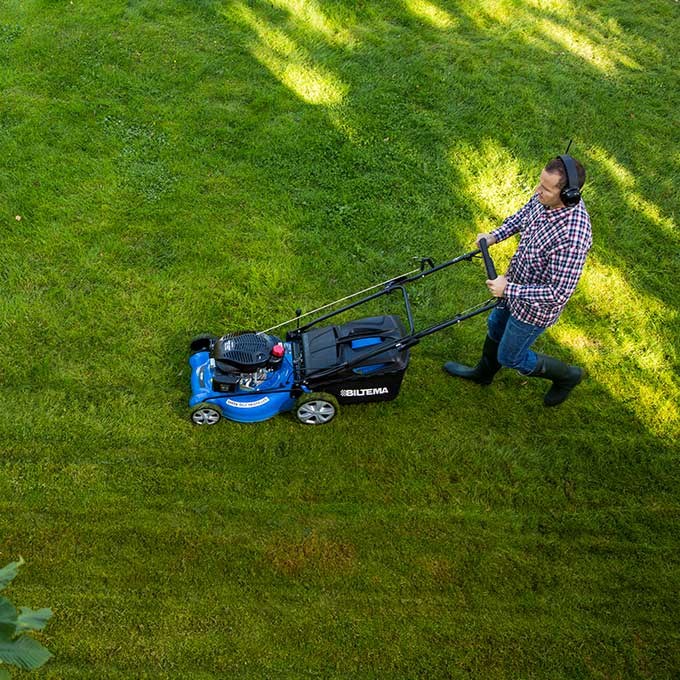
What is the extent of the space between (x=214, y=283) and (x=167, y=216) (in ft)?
2.93

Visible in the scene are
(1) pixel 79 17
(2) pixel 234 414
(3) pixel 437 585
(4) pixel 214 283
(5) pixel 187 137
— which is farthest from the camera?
(1) pixel 79 17

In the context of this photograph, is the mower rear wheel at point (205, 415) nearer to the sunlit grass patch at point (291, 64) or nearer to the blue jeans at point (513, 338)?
the blue jeans at point (513, 338)

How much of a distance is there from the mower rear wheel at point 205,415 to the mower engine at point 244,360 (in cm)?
14

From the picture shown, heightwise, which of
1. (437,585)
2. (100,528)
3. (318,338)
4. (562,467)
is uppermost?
(318,338)

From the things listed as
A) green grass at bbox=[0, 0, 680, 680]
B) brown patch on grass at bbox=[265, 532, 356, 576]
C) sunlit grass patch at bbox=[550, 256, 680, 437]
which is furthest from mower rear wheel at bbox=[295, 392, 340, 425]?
sunlit grass patch at bbox=[550, 256, 680, 437]

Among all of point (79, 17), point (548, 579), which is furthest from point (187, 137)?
point (548, 579)

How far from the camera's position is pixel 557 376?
3967 millimetres

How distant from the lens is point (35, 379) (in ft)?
13.6

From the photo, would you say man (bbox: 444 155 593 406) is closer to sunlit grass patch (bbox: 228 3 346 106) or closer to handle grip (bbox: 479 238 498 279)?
handle grip (bbox: 479 238 498 279)

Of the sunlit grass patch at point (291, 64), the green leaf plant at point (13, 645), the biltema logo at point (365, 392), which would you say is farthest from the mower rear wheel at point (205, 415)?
the sunlit grass patch at point (291, 64)

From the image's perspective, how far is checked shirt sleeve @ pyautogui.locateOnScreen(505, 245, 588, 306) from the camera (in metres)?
3.05

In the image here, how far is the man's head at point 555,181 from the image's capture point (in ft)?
9.50

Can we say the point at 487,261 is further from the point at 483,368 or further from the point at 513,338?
the point at 483,368

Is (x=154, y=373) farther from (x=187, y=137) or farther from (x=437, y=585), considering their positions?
(x=187, y=137)
